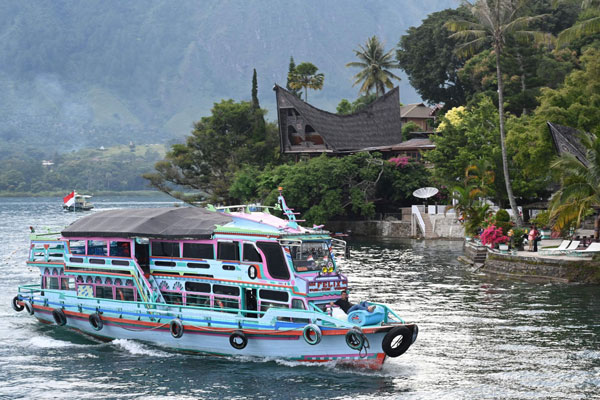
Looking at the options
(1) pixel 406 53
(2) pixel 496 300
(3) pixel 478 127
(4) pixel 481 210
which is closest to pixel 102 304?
(2) pixel 496 300

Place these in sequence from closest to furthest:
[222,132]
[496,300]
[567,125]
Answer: [496,300], [567,125], [222,132]

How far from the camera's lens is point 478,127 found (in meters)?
74.3

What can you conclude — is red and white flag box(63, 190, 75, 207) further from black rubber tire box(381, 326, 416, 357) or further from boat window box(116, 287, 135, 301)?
black rubber tire box(381, 326, 416, 357)

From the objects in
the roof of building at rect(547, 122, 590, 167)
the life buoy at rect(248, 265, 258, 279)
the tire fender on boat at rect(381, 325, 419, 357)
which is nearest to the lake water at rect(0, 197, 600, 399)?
the tire fender on boat at rect(381, 325, 419, 357)

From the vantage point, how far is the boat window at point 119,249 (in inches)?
1259

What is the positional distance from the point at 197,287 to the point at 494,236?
2696cm

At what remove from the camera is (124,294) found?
31.8m

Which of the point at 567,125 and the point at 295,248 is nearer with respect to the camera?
the point at 295,248

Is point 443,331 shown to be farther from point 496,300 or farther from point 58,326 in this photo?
point 58,326

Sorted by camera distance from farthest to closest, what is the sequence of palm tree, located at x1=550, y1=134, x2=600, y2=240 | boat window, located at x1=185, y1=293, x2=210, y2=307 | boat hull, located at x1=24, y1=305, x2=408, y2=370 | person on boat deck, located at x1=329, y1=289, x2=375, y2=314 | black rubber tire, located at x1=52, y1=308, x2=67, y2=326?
palm tree, located at x1=550, y1=134, x2=600, y2=240, black rubber tire, located at x1=52, y1=308, x2=67, y2=326, boat window, located at x1=185, y1=293, x2=210, y2=307, person on boat deck, located at x1=329, y1=289, x2=375, y2=314, boat hull, located at x1=24, y1=305, x2=408, y2=370

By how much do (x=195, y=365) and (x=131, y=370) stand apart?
2.29 m

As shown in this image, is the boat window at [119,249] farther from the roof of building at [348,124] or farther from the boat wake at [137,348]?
the roof of building at [348,124]

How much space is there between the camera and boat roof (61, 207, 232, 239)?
1177 inches

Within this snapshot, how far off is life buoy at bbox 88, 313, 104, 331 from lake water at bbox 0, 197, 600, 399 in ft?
2.64
